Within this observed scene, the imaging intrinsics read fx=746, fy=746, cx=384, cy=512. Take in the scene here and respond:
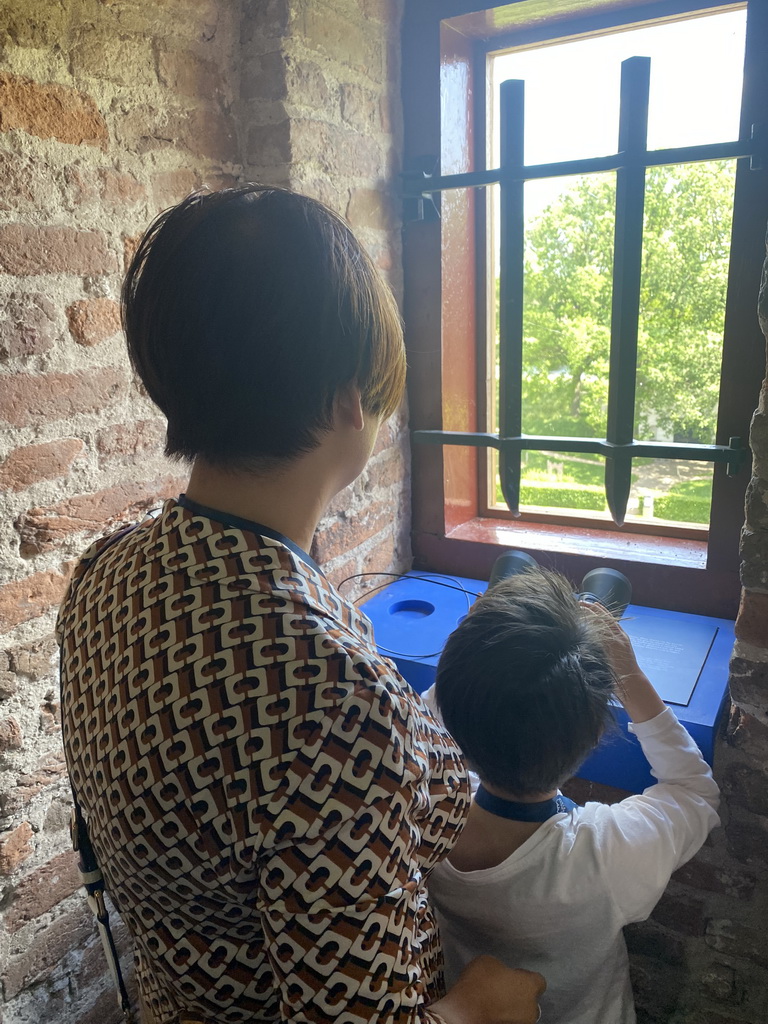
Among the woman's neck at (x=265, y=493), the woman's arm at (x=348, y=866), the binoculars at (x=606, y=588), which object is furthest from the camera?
the binoculars at (x=606, y=588)

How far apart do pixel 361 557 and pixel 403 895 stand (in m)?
1.03

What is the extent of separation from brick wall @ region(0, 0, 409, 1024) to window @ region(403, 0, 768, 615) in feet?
1.20

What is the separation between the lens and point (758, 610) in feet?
3.69

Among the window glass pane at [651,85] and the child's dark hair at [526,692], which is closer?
the child's dark hair at [526,692]

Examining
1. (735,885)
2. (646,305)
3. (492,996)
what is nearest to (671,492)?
(646,305)

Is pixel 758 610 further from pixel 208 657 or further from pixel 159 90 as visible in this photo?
pixel 159 90

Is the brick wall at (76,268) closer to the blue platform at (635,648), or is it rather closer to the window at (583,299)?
the window at (583,299)

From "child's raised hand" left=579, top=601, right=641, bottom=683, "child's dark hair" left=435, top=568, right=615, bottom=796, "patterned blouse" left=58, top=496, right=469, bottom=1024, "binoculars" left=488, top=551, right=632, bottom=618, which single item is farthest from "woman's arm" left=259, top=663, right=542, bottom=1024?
"binoculars" left=488, top=551, right=632, bottom=618

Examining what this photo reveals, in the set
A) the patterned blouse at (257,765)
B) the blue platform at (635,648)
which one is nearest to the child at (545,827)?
the blue platform at (635,648)

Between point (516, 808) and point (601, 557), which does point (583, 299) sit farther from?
point (516, 808)

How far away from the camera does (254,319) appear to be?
607 millimetres

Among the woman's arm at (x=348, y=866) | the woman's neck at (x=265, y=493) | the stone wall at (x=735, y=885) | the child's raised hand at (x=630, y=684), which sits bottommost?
the stone wall at (x=735, y=885)

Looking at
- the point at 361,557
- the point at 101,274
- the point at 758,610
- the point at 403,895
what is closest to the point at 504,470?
the point at 361,557

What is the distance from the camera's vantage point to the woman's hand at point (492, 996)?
741 mm
